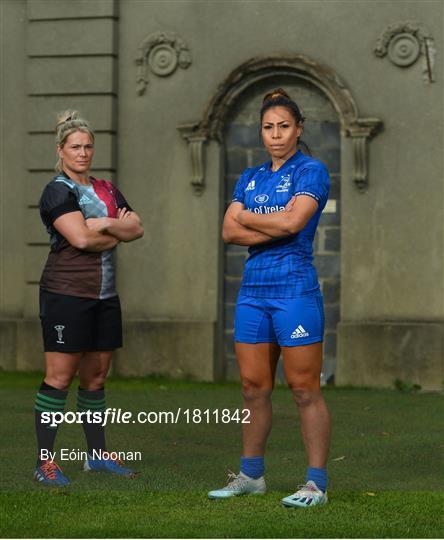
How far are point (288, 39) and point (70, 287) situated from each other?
8412 mm

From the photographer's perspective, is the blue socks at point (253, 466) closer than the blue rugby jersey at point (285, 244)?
No

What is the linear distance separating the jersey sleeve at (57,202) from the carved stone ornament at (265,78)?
7.82 meters

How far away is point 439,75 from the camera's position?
15031mm

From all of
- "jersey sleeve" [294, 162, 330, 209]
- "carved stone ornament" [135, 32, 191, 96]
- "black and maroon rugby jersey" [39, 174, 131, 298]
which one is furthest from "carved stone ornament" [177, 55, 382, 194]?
"jersey sleeve" [294, 162, 330, 209]

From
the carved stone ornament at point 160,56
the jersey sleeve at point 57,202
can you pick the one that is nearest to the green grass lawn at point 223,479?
the jersey sleeve at point 57,202

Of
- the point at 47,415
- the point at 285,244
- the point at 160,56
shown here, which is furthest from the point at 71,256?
the point at 160,56

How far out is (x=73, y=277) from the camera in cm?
771

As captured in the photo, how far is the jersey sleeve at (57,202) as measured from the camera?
765cm

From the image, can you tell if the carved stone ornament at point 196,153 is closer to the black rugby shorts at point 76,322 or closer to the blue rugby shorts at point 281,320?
the black rugby shorts at point 76,322

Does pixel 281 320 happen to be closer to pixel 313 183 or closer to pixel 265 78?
pixel 313 183

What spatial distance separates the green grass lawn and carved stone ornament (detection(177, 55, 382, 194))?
10.5 feet

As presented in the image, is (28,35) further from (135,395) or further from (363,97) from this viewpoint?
(135,395)

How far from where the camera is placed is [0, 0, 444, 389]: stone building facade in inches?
595

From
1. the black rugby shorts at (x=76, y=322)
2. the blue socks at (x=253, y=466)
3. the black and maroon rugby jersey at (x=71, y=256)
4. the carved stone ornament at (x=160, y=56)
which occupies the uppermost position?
the carved stone ornament at (x=160, y=56)
